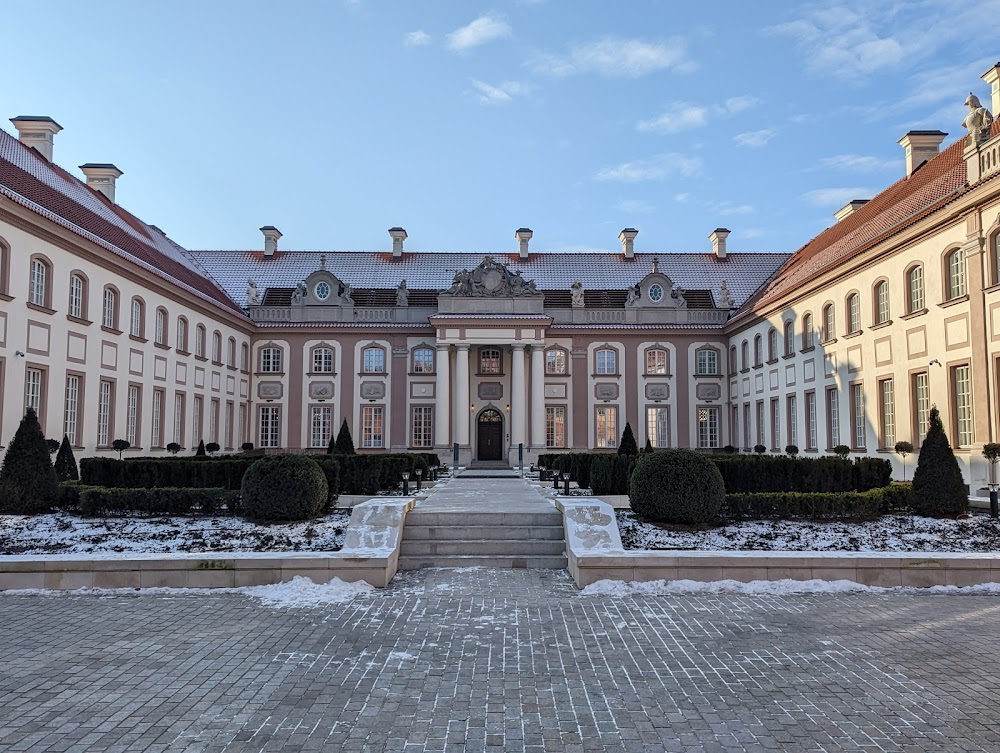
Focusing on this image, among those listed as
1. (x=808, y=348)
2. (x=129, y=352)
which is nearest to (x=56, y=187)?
(x=129, y=352)

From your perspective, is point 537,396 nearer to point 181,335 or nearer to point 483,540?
point 181,335

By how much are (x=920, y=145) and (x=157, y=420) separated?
3047 cm

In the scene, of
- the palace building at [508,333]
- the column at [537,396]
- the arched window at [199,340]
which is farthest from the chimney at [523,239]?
the arched window at [199,340]

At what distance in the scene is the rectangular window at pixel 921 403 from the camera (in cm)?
2088

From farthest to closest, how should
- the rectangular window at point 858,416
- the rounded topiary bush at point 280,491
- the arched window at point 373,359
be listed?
the arched window at point 373,359 < the rectangular window at point 858,416 < the rounded topiary bush at point 280,491

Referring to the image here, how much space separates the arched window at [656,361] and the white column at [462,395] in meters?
9.86

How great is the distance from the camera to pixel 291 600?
9.20 meters

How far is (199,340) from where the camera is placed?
3197 centimetres

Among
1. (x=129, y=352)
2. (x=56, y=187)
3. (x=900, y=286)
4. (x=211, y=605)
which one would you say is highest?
(x=56, y=187)

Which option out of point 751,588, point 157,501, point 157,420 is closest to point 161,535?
point 157,501

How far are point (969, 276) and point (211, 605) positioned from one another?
19.1 meters

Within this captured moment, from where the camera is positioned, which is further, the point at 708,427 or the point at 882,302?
the point at 708,427

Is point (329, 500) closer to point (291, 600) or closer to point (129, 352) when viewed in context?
point (291, 600)

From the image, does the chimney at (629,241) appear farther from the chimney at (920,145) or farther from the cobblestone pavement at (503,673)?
the cobblestone pavement at (503,673)
